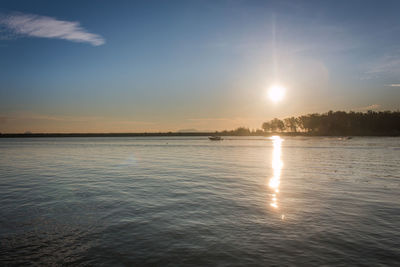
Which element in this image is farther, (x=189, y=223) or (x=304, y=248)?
(x=189, y=223)

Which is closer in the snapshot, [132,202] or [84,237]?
[84,237]

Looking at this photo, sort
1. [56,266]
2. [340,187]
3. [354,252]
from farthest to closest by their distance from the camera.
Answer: [340,187], [354,252], [56,266]

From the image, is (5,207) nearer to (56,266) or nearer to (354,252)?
(56,266)

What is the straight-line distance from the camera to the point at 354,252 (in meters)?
9.26

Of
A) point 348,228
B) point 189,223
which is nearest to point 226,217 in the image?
point 189,223

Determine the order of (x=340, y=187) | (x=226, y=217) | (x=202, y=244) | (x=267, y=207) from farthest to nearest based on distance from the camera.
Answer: (x=340, y=187), (x=267, y=207), (x=226, y=217), (x=202, y=244)

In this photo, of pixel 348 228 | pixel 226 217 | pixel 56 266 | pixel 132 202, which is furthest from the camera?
pixel 132 202

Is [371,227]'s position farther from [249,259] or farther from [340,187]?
[340,187]

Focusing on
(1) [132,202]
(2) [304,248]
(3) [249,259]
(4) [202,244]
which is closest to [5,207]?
(1) [132,202]

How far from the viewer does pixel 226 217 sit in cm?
1357

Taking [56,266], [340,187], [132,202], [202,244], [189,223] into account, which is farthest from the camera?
[340,187]

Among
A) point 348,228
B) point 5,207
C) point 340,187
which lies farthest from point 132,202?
point 340,187

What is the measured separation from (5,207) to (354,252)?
18.7 meters

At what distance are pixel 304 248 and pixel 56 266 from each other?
340 inches
